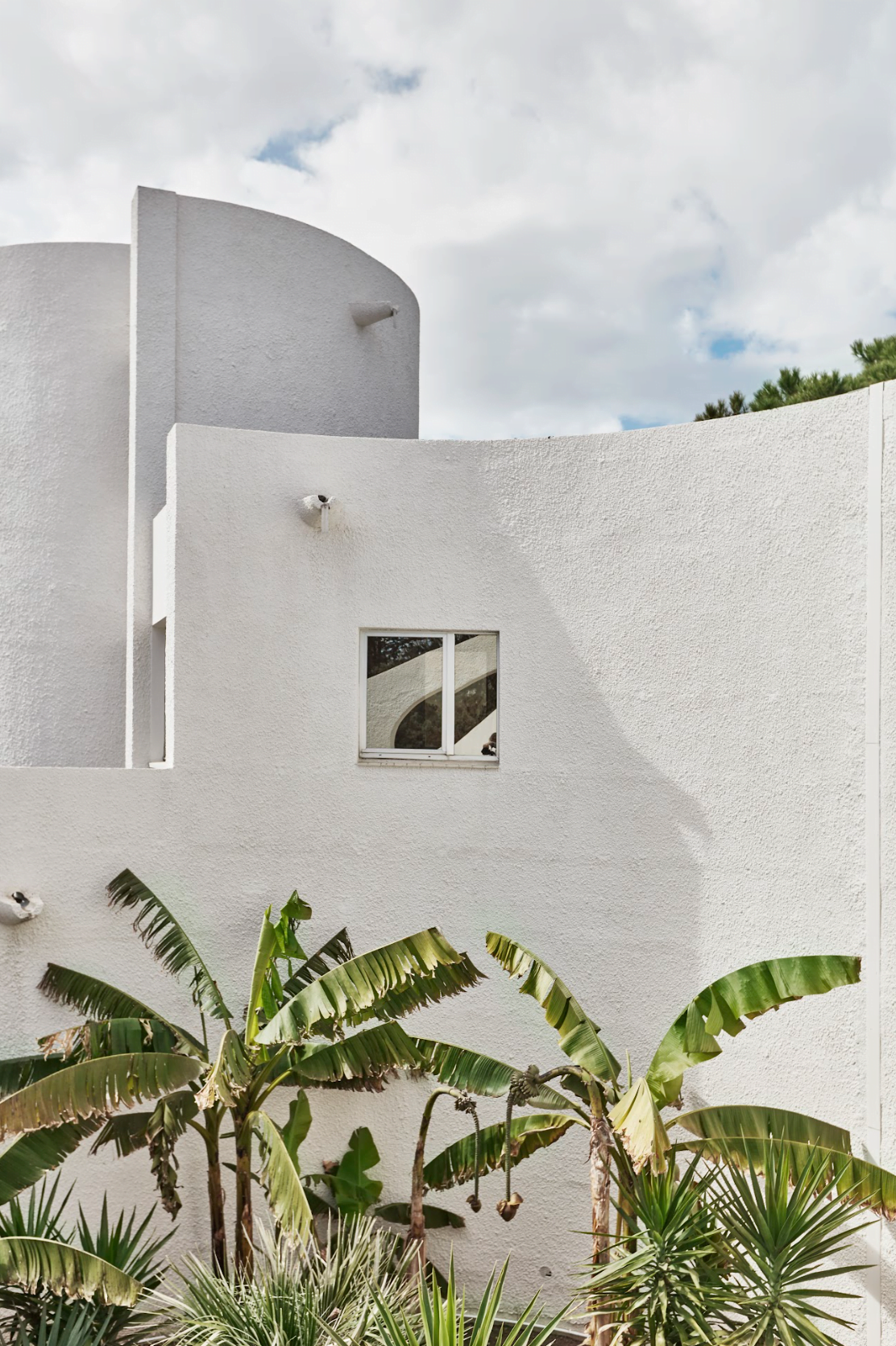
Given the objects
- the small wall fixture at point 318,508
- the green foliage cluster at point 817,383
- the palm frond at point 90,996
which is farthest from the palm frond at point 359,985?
the green foliage cluster at point 817,383

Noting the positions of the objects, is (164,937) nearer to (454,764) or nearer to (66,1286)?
(66,1286)

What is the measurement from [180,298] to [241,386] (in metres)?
1.11

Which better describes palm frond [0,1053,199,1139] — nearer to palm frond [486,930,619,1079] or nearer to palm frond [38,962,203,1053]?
palm frond [38,962,203,1053]

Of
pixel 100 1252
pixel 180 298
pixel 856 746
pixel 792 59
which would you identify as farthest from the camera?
pixel 180 298

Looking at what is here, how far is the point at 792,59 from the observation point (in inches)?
Result: 378

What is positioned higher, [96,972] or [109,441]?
[109,441]

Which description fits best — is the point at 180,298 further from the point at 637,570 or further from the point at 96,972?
the point at 96,972

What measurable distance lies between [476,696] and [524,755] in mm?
704

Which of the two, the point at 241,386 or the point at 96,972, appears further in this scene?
the point at 241,386

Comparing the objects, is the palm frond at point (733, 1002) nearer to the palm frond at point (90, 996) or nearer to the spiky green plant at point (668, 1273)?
the spiky green plant at point (668, 1273)

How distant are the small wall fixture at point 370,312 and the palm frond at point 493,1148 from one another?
8783 millimetres

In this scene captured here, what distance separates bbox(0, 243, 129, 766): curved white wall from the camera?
10773mm

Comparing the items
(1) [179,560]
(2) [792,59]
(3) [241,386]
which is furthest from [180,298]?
(2) [792,59]

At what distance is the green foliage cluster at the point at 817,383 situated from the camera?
1811cm
